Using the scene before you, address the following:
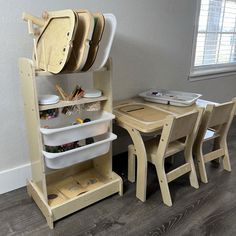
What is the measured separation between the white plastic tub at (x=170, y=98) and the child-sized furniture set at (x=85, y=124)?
0.05 metres

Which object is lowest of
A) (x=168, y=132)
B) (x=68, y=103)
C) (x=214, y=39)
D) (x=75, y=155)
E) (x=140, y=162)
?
(x=140, y=162)

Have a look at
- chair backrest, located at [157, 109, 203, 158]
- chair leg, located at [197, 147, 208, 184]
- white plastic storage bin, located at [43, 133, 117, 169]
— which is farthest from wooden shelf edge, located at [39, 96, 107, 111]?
chair leg, located at [197, 147, 208, 184]

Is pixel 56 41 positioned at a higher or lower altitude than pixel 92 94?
higher

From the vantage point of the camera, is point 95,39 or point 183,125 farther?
point 183,125

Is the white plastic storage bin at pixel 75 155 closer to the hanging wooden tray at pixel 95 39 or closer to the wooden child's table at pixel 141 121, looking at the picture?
the wooden child's table at pixel 141 121

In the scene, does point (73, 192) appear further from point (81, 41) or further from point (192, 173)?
point (81, 41)

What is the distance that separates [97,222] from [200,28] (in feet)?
7.70

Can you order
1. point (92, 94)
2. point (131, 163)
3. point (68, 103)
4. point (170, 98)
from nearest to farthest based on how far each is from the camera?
point (68, 103) → point (92, 94) → point (131, 163) → point (170, 98)

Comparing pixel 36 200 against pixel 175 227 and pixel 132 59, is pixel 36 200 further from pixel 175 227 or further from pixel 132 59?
pixel 132 59

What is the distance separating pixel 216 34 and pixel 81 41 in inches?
92.9

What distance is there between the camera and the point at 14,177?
1735mm

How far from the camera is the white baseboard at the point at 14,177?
66.6 inches

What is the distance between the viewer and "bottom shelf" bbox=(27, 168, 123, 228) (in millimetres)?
1426

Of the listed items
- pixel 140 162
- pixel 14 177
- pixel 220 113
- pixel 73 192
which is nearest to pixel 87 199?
pixel 73 192
